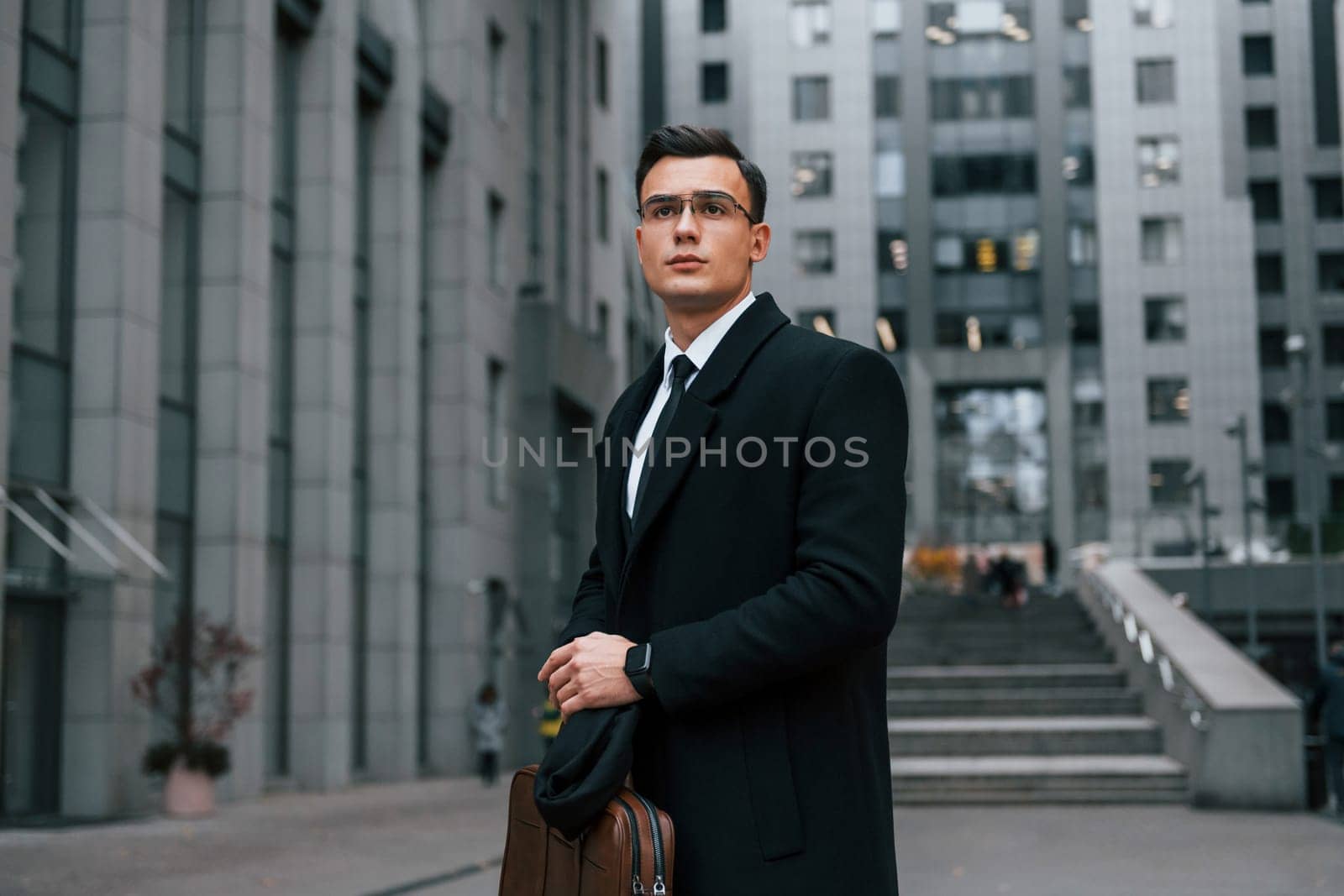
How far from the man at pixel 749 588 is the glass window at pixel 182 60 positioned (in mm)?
21082

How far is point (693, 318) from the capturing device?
9.49 feet

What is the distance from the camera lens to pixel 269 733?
983 inches

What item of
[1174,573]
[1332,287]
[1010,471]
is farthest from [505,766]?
[1332,287]

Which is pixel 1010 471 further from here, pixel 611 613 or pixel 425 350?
pixel 611 613

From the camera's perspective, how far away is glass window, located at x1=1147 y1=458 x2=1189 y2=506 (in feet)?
224

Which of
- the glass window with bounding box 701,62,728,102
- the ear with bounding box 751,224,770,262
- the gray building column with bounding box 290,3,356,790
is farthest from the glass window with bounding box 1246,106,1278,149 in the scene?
the ear with bounding box 751,224,770,262

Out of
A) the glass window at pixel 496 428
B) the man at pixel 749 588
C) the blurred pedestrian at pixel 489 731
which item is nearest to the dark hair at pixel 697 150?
the man at pixel 749 588

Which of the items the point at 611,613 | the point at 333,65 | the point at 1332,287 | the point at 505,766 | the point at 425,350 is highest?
the point at 1332,287

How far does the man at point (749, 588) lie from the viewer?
2543 millimetres

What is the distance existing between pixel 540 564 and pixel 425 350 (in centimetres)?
618

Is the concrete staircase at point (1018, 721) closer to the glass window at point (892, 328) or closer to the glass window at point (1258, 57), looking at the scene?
the glass window at point (892, 328)

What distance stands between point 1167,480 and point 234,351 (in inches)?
2092

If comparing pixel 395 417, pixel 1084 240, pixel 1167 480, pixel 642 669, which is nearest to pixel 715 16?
pixel 1084 240

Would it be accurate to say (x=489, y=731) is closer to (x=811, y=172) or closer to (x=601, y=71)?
(x=601, y=71)
